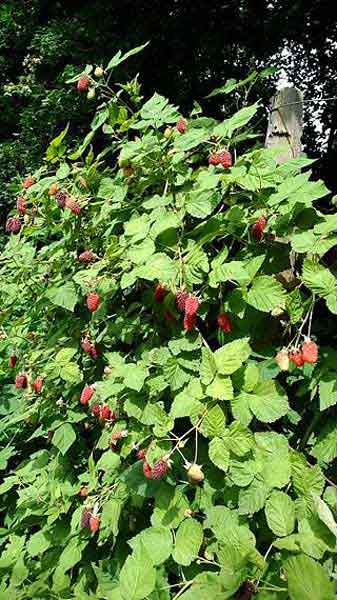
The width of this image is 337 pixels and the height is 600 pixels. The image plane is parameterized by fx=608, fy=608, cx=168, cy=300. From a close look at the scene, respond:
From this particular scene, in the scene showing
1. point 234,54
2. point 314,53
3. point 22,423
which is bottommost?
point 314,53

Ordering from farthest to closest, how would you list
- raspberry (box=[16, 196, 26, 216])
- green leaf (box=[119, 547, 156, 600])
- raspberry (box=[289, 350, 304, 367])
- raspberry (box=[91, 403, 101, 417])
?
1. raspberry (box=[16, 196, 26, 216])
2. raspberry (box=[91, 403, 101, 417])
3. raspberry (box=[289, 350, 304, 367])
4. green leaf (box=[119, 547, 156, 600])

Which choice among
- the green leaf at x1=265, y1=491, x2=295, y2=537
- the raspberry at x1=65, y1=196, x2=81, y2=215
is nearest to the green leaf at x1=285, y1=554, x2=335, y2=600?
the green leaf at x1=265, y1=491, x2=295, y2=537

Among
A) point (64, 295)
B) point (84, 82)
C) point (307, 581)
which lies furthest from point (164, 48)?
point (307, 581)

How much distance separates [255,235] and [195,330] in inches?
8.8

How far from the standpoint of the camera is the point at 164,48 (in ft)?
22.8

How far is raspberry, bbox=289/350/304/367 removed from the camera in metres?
1.03

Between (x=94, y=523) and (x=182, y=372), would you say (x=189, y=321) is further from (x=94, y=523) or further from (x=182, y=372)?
(x=94, y=523)

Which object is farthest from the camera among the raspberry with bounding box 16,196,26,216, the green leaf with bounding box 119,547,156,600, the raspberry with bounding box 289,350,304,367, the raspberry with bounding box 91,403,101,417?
the raspberry with bounding box 16,196,26,216

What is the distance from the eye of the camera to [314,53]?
821cm

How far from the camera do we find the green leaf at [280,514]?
38.7 inches

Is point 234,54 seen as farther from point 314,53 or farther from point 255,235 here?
point 255,235

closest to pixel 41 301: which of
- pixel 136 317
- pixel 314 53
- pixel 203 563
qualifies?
pixel 136 317

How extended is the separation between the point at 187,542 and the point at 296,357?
371 millimetres

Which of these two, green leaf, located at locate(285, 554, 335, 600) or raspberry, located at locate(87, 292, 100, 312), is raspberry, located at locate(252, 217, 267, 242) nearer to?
raspberry, located at locate(87, 292, 100, 312)
